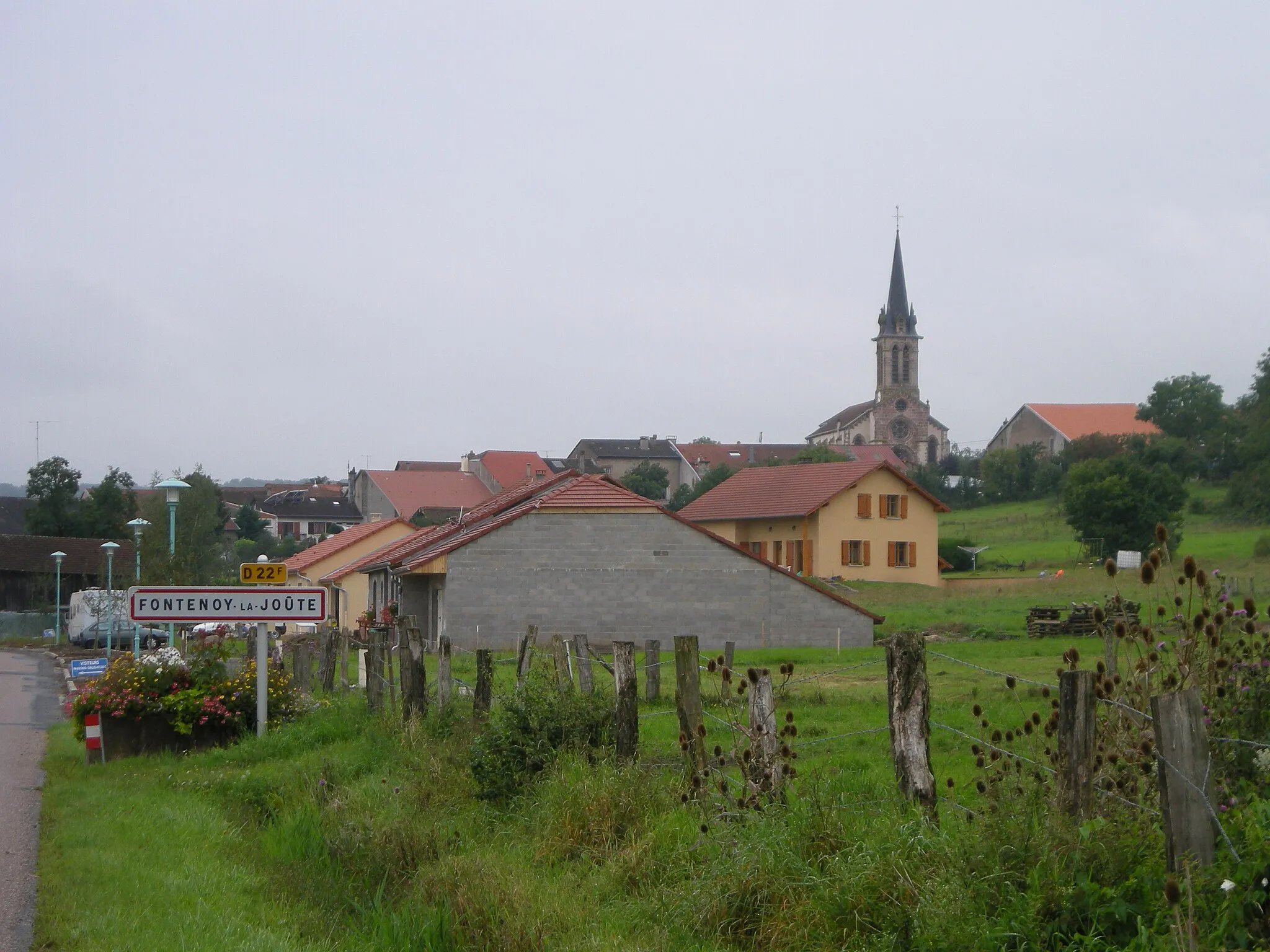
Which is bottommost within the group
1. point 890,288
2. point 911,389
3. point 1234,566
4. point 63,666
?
point 63,666

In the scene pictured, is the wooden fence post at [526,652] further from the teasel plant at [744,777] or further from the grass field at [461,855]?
the teasel plant at [744,777]

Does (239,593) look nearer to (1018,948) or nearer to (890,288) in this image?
(1018,948)

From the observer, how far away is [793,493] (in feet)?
210

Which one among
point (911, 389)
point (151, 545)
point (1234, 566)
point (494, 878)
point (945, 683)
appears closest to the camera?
point (494, 878)

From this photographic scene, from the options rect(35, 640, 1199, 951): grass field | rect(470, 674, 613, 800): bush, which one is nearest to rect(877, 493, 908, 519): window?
rect(35, 640, 1199, 951): grass field

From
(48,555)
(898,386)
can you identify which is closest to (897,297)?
(898,386)

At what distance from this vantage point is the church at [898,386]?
15062cm

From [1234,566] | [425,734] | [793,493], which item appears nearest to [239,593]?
[425,734]

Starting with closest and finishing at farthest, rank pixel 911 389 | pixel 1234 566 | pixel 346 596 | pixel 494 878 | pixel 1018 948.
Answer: pixel 1018 948
pixel 494 878
pixel 1234 566
pixel 346 596
pixel 911 389

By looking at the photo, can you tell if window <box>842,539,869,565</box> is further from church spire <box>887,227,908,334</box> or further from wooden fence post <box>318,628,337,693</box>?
church spire <box>887,227,908,334</box>

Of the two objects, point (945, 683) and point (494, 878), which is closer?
point (494, 878)

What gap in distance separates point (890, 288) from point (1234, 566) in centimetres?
10794

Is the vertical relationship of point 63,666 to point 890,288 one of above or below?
below

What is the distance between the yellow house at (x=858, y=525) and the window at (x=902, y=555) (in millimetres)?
30
